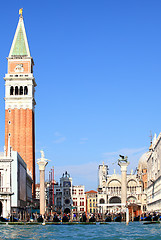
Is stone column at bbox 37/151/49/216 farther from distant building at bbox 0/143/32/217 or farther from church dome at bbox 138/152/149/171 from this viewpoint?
church dome at bbox 138/152/149/171

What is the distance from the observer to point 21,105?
97.2 m

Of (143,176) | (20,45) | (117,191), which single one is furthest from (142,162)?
(20,45)

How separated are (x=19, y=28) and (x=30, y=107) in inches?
740

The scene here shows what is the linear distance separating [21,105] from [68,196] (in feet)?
155

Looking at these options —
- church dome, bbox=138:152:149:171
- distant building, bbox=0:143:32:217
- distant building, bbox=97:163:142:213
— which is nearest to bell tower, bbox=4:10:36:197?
distant building, bbox=0:143:32:217


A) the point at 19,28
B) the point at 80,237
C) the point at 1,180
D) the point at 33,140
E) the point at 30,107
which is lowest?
the point at 80,237

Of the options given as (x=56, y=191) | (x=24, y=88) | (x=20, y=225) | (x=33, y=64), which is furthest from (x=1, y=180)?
(x=56, y=191)

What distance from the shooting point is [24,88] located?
323ft

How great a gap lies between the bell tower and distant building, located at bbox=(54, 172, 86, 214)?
38.1 m

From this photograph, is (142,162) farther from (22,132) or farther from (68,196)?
(22,132)

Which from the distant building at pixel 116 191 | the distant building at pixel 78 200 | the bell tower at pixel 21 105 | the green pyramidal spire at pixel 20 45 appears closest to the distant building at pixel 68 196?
the distant building at pixel 78 200

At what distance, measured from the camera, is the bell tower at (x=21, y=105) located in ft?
314

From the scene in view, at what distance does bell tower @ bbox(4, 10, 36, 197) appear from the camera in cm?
9575

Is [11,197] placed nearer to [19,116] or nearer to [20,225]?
[20,225]
